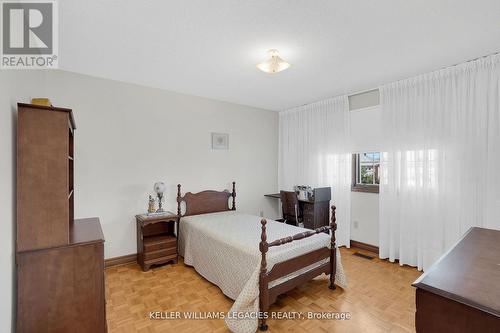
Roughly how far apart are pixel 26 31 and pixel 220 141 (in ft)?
9.18

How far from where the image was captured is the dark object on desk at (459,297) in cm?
94

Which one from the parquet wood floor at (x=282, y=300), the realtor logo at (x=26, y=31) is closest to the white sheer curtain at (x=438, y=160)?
the parquet wood floor at (x=282, y=300)

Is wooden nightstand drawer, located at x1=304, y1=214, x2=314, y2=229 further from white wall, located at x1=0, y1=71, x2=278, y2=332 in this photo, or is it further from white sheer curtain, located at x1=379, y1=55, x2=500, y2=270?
white wall, located at x1=0, y1=71, x2=278, y2=332

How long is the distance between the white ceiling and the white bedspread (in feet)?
6.46

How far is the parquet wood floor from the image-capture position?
2086mm

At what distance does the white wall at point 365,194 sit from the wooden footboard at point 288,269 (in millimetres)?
1470

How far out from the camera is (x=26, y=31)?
1935mm

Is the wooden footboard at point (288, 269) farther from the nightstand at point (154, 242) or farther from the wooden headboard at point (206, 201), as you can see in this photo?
the wooden headboard at point (206, 201)

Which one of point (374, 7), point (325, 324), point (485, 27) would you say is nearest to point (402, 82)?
point (485, 27)

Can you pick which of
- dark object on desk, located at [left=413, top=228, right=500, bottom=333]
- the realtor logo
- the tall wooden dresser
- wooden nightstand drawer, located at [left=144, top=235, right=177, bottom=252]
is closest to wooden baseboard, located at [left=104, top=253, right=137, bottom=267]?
wooden nightstand drawer, located at [left=144, top=235, right=177, bottom=252]

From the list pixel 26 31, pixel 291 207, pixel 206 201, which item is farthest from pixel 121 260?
pixel 26 31

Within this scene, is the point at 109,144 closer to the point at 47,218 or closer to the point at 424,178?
the point at 47,218

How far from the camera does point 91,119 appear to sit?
3.17 meters

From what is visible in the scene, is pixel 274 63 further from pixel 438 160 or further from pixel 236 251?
pixel 438 160
